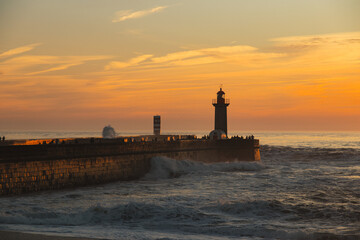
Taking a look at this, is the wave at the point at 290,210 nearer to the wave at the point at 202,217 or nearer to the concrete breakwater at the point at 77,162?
the wave at the point at 202,217

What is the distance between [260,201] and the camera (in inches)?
772

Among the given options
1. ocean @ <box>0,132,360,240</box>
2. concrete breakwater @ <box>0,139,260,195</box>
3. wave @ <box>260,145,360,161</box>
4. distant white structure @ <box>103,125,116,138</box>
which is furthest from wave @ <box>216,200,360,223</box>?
distant white structure @ <box>103,125,116,138</box>

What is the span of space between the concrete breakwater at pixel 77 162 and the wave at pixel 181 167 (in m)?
0.48

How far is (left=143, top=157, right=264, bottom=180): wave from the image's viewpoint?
33.5 metres

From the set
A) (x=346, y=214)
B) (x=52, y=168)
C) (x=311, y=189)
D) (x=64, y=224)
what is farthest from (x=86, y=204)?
(x=311, y=189)

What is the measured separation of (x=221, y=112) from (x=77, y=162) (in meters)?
30.5

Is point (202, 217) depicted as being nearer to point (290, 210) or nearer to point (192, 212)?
point (192, 212)

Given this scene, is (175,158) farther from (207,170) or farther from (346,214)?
(346,214)

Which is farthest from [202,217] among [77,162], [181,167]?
[181,167]

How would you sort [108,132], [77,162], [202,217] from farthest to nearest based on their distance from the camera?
[108,132], [77,162], [202,217]

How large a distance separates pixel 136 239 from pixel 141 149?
2006 cm

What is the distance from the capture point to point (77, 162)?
26703mm

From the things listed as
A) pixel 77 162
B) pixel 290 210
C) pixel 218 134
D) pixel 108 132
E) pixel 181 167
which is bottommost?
pixel 290 210

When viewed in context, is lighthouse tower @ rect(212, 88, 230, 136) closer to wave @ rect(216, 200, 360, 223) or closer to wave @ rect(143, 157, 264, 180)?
wave @ rect(143, 157, 264, 180)
